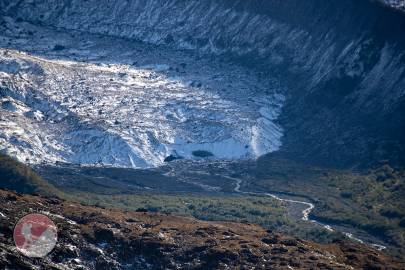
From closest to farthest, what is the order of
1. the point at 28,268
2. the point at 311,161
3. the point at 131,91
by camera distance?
the point at 28,268 < the point at 311,161 < the point at 131,91

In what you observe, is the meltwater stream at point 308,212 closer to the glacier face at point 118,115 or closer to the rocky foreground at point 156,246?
the glacier face at point 118,115

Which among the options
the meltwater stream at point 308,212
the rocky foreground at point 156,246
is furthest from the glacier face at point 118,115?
the rocky foreground at point 156,246

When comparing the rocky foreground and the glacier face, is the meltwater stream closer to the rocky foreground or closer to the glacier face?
the glacier face

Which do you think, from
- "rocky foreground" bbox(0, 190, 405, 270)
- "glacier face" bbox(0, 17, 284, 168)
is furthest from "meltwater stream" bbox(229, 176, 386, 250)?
"rocky foreground" bbox(0, 190, 405, 270)

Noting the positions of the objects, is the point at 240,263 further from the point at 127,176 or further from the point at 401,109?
the point at 401,109

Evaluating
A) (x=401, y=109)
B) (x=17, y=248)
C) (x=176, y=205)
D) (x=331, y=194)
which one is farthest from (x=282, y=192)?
(x=17, y=248)
